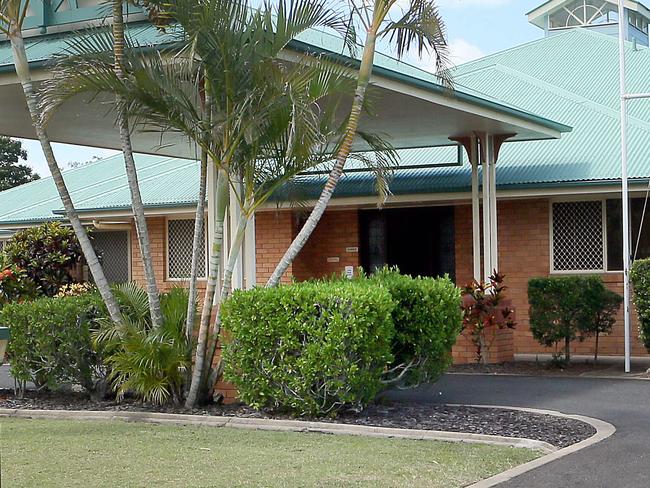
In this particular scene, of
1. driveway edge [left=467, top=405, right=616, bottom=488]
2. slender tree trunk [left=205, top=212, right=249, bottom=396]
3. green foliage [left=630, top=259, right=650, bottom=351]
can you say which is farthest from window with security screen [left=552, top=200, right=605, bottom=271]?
slender tree trunk [left=205, top=212, right=249, bottom=396]

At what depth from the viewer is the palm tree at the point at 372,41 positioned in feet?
38.4

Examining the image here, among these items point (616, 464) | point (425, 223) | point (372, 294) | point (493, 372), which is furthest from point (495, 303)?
point (616, 464)

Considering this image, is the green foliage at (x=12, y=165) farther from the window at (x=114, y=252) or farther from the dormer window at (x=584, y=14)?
the dormer window at (x=584, y=14)

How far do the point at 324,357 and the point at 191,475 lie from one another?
9.14 ft

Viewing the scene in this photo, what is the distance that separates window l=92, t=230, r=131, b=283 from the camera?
24.0 metres

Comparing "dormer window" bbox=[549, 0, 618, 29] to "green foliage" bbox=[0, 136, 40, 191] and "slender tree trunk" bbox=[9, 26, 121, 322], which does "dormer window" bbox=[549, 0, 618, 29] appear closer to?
"slender tree trunk" bbox=[9, 26, 121, 322]

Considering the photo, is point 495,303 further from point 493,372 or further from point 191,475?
point 191,475

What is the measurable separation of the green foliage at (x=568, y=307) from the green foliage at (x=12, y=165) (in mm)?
35703

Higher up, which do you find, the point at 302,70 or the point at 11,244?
the point at 302,70

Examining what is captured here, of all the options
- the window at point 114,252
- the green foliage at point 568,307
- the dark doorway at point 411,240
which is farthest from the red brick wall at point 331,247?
the green foliage at point 568,307

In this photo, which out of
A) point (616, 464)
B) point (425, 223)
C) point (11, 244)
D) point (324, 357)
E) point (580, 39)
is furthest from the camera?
point (580, 39)

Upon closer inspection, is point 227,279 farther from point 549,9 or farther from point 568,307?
point 549,9

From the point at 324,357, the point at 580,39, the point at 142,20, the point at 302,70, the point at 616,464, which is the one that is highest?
the point at 580,39

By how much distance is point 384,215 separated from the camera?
2098 centimetres
